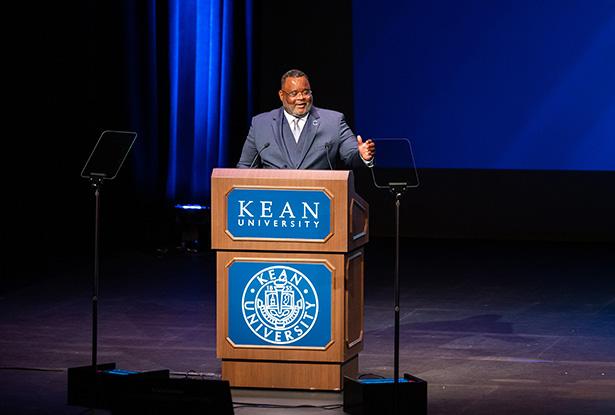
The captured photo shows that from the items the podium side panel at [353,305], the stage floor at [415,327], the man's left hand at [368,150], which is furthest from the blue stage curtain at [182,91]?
the man's left hand at [368,150]

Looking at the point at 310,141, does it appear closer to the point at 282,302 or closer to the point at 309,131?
the point at 309,131

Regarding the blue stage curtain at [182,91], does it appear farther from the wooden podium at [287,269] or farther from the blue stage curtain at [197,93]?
the wooden podium at [287,269]

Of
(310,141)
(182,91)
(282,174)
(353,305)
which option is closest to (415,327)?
(353,305)

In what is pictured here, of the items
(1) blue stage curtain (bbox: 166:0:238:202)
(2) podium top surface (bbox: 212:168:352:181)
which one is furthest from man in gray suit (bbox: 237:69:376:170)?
(1) blue stage curtain (bbox: 166:0:238:202)

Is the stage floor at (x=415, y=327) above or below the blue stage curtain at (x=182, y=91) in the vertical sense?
below

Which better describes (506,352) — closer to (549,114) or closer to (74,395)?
(74,395)

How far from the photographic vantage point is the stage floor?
17.6ft

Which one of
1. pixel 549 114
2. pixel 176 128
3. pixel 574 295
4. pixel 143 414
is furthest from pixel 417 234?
pixel 143 414

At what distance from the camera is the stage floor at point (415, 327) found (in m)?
5.38

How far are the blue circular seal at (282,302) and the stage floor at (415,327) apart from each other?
293 mm

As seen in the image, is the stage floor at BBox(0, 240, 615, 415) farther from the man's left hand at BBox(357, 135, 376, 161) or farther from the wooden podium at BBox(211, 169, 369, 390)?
the man's left hand at BBox(357, 135, 376, 161)

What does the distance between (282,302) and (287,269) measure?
138 millimetres

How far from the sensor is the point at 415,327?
6988 mm

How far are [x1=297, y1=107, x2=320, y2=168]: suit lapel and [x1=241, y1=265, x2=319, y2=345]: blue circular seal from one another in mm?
608
